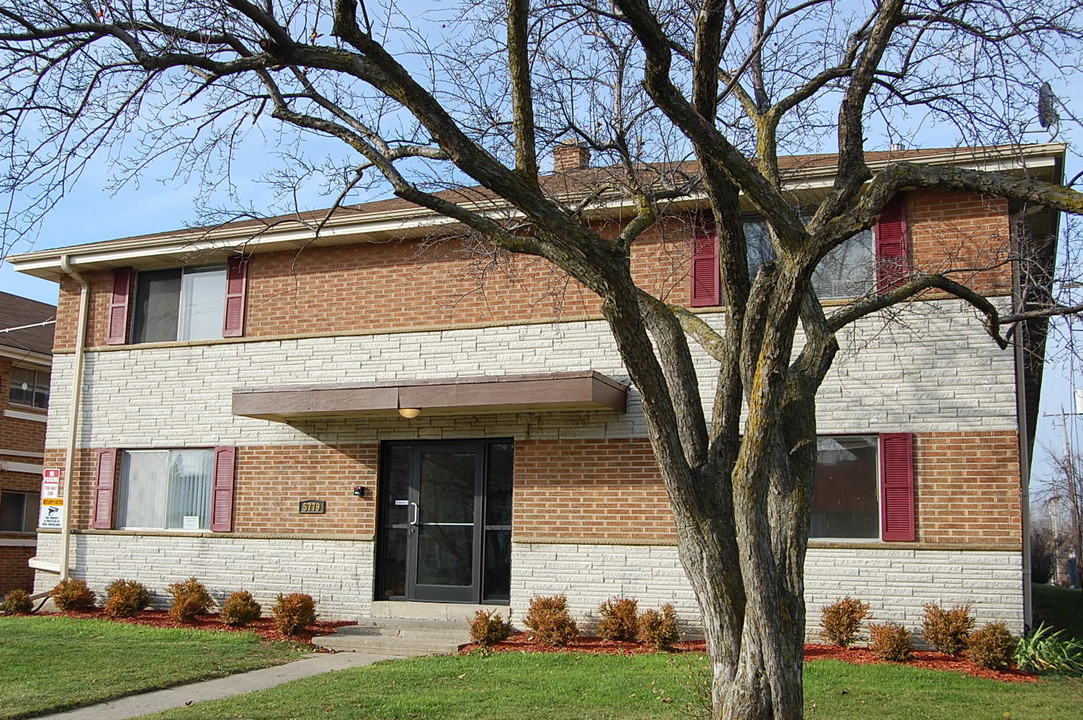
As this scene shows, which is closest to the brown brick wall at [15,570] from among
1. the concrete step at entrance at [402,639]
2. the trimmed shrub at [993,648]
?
the concrete step at entrance at [402,639]

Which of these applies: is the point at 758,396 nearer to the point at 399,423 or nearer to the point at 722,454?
the point at 722,454

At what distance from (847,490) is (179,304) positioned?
10.4 m

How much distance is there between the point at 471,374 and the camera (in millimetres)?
13852

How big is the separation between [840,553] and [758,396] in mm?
6407

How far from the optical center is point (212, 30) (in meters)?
6.66

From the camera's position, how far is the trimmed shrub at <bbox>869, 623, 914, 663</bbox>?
1064cm

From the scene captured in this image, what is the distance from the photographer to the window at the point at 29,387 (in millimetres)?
21984

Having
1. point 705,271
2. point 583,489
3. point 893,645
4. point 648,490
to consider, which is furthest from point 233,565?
point 893,645

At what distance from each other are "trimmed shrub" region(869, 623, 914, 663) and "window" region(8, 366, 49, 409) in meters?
18.8

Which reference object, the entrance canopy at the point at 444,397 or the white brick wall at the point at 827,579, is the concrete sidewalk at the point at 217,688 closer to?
the white brick wall at the point at 827,579

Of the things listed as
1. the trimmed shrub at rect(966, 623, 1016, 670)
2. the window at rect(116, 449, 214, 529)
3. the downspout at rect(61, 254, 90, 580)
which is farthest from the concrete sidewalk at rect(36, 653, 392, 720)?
the trimmed shrub at rect(966, 623, 1016, 670)

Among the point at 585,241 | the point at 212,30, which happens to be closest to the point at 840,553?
the point at 585,241

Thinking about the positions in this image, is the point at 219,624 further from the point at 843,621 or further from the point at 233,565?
the point at 843,621

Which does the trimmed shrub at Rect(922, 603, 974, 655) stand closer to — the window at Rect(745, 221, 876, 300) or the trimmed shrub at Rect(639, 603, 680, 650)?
the trimmed shrub at Rect(639, 603, 680, 650)
